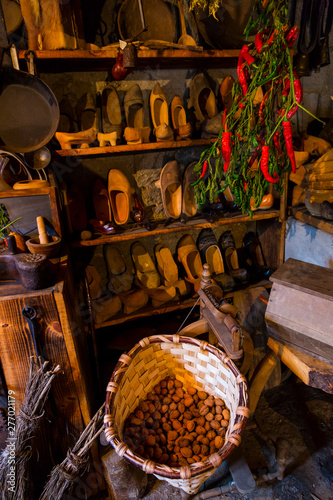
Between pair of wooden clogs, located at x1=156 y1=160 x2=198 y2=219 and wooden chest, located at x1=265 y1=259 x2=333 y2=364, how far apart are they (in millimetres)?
1130

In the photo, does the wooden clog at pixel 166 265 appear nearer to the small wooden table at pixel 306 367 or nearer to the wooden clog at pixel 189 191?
the wooden clog at pixel 189 191

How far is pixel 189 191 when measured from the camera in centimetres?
246

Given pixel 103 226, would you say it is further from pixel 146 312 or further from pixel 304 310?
pixel 304 310

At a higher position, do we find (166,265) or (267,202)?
(267,202)

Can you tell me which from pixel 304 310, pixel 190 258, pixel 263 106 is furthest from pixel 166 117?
pixel 304 310

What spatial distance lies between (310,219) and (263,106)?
1.04 meters

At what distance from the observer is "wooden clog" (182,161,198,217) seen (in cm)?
242

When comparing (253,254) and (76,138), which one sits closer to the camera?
(76,138)

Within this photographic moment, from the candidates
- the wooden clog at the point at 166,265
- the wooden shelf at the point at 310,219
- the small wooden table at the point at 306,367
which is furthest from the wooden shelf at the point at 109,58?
the small wooden table at the point at 306,367

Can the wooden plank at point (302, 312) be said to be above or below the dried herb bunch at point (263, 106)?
below

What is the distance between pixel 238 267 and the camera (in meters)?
2.78

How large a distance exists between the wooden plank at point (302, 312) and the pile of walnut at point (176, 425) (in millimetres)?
581

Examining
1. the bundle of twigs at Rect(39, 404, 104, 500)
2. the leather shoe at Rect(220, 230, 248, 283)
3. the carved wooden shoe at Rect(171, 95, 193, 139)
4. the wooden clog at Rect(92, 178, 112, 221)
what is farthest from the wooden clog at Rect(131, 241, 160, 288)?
the bundle of twigs at Rect(39, 404, 104, 500)

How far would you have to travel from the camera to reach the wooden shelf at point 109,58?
5.68 ft
